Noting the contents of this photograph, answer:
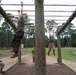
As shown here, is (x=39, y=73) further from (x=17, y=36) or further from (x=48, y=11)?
(x=48, y=11)

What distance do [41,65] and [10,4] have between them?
2.27 meters

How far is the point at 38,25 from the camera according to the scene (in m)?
4.23

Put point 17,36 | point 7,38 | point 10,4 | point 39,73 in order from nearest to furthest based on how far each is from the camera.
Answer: point 39,73 < point 17,36 < point 10,4 < point 7,38

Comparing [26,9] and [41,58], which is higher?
[26,9]

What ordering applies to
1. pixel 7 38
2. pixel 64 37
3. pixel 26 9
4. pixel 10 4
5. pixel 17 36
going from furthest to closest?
1. pixel 64 37
2. pixel 7 38
3. pixel 26 9
4. pixel 10 4
5. pixel 17 36

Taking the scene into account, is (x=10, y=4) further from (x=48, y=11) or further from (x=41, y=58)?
(x=41, y=58)

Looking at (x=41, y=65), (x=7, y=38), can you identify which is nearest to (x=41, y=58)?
(x=41, y=65)

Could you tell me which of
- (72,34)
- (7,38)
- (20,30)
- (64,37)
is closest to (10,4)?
(20,30)

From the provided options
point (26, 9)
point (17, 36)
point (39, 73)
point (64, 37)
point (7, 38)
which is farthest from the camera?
point (64, 37)

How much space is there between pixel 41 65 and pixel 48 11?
2.43 metres

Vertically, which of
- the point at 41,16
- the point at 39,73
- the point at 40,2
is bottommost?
the point at 39,73

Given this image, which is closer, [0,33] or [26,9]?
[26,9]

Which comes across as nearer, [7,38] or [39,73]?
[39,73]

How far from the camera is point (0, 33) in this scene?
51.8m
